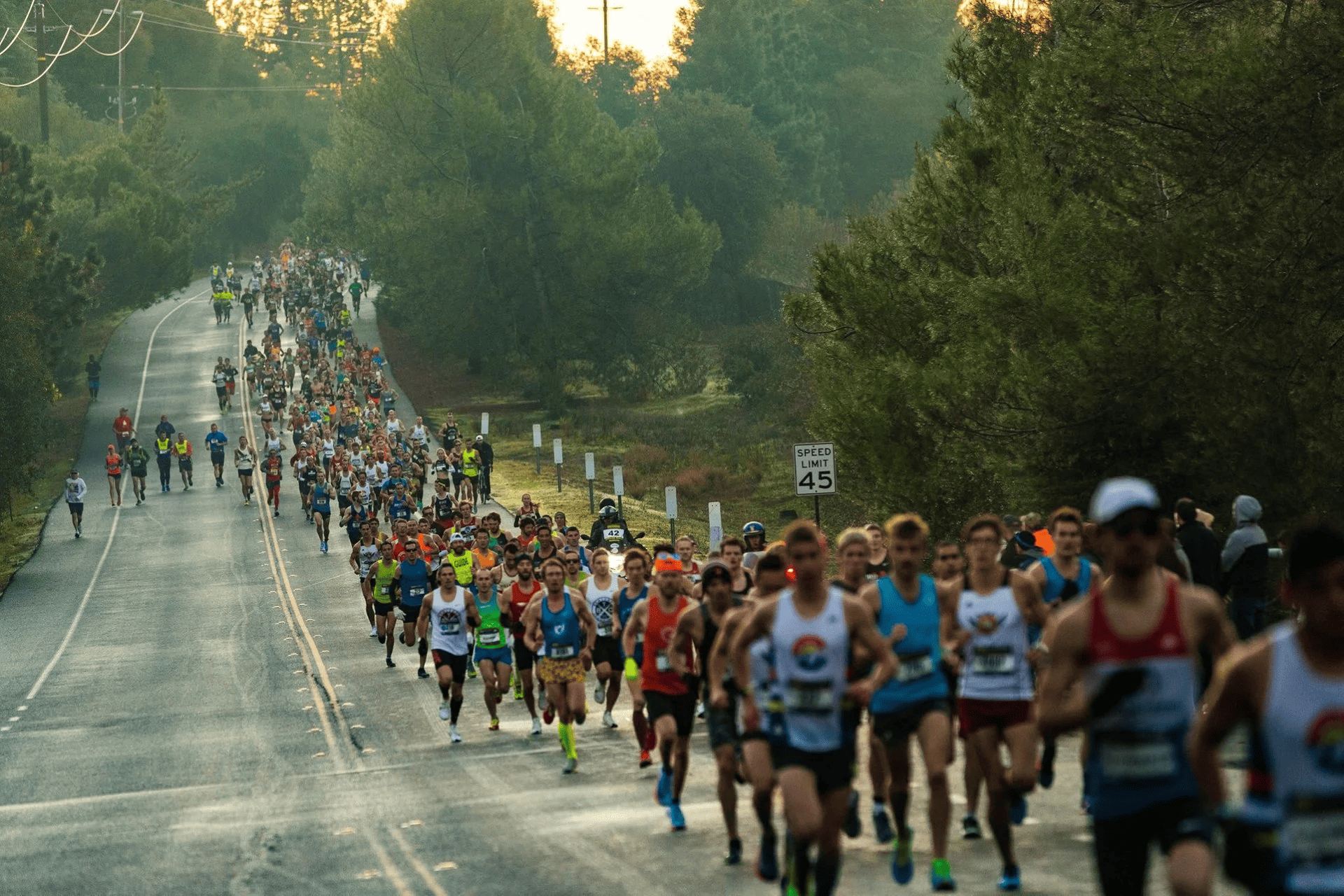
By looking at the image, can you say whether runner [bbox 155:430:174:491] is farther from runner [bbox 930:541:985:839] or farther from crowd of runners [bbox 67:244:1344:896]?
runner [bbox 930:541:985:839]

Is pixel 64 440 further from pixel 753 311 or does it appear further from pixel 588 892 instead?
pixel 588 892

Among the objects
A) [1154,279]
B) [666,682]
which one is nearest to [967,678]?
[666,682]

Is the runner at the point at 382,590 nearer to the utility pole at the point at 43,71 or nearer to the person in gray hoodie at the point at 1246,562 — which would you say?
the person in gray hoodie at the point at 1246,562

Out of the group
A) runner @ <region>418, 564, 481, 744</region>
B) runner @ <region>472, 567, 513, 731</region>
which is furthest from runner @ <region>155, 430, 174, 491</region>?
runner @ <region>472, 567, 513, 731</region>

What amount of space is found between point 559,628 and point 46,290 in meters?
48.6

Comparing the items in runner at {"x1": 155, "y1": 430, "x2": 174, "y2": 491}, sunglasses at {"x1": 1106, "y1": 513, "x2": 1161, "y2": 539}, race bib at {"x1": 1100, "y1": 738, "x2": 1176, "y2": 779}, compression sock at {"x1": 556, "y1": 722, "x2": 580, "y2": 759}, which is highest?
runner at {"x1": 155, "y1": 430, "x2": 174, "y2": 491}

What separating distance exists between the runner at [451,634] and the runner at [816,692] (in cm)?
1063

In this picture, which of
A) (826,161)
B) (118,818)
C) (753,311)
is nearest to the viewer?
(118,818)

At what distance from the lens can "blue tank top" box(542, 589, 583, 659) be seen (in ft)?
54.2

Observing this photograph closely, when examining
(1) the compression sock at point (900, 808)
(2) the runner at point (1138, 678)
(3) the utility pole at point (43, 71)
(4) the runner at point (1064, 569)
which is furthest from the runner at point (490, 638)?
(3) the utility pole at point (43, 71)

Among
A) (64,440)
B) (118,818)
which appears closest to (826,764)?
(118,818)

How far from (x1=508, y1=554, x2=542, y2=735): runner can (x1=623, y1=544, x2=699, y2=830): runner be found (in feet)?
15.7

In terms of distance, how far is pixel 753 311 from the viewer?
90.2m

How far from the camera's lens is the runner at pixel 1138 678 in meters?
6.63
